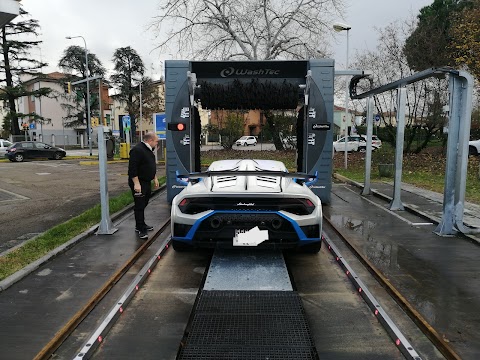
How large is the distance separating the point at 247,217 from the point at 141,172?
2612mm

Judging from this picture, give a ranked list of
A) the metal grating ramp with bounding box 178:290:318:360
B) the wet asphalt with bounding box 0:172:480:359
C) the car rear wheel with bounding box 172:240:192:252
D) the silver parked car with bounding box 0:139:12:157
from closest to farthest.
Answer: the metal grating ramp with bounding box 178:290:318:360 → the wet asphalt with bounding box 0:172:480:359 → the car rear wheel with bounding box 172:240:192:252 → the silver parked car with bounding box 0:139:12:157

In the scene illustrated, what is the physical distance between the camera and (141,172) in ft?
22.0

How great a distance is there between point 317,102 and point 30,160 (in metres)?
26.4

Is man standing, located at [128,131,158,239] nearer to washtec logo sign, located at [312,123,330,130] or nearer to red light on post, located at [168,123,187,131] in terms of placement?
red light on post, located at [168,123,187,131]

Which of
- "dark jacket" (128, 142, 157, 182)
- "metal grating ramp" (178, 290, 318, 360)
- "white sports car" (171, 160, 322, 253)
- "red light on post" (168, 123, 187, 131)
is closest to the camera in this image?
"metal grating ramp" (178, 290, 318, 360)

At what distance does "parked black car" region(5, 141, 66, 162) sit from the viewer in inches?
1104

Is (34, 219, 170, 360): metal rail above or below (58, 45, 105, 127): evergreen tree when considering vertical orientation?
below

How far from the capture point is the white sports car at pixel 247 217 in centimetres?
481

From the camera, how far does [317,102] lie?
345 inches

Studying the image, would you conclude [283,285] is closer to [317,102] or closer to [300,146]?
[317,102]

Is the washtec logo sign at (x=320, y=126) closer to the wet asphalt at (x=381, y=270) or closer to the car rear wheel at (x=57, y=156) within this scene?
the wet asphalt at (x=381, y=270)

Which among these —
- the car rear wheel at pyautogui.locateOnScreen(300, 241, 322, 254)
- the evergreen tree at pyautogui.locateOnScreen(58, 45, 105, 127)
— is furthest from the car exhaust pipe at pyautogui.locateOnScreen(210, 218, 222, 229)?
the evergreen tree at pyautogui.locateOnScreen(58, 45, 105, 127)

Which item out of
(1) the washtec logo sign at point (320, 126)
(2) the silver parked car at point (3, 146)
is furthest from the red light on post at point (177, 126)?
(2) the silver parked car at point (3, 146)

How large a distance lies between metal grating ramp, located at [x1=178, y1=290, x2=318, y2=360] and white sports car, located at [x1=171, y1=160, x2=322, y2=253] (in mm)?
668
